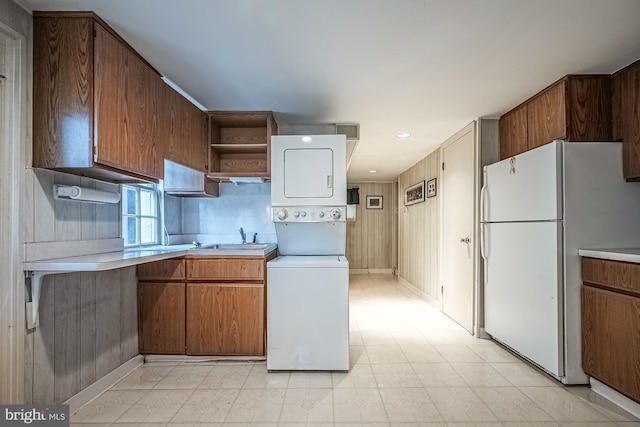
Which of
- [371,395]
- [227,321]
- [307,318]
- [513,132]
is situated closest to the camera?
[371,395]

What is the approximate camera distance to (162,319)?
2.64m

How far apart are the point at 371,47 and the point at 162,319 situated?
8.13ft

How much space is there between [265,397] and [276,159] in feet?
5.67

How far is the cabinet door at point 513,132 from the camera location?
9.09 ft

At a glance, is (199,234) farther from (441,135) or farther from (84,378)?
(441,135)

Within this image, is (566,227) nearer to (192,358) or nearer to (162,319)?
(192,358)

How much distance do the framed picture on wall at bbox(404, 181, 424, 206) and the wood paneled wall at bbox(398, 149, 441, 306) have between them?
0.07m

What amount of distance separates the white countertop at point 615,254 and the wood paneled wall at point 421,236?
2.09m

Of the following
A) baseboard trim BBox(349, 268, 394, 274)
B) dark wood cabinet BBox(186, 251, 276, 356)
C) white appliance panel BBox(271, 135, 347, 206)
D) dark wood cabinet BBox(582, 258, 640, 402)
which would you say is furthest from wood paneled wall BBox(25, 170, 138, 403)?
baseboard trim BBox(349, 268, 394, 274)

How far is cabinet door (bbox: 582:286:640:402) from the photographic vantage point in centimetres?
180

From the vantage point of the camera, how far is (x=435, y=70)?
7.09ft

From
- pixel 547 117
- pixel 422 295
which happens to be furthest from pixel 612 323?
pixel 422 295

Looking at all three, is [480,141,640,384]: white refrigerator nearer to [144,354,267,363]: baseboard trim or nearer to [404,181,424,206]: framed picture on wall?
[144,354,267,363]: baseboard trim

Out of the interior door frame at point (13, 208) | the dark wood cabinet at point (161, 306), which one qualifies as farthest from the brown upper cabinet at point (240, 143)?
the interior door frame at point (13, 208)
